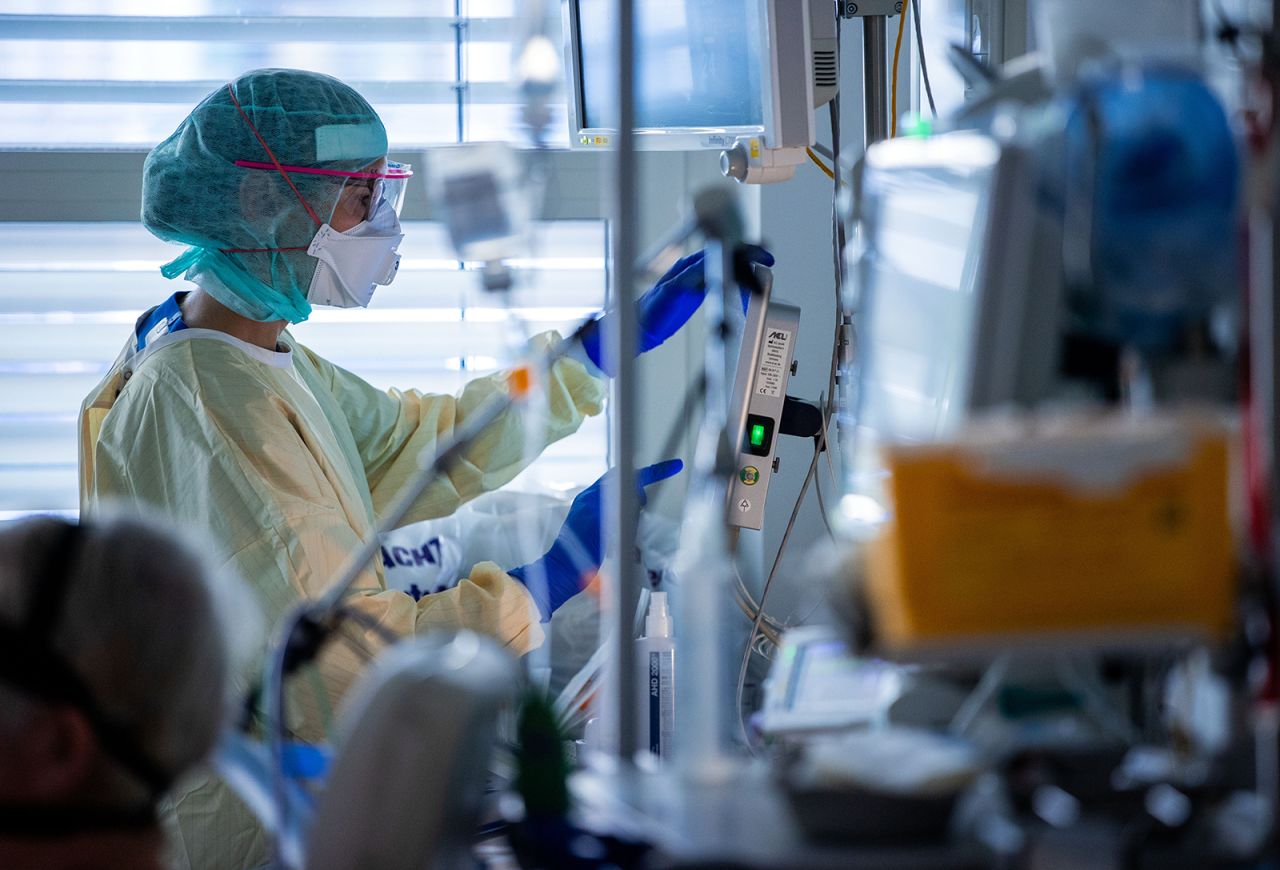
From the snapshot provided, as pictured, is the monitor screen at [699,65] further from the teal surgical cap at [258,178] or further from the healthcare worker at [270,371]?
the teal surgical cap at [258,178]

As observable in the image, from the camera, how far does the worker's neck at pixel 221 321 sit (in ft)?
7.73

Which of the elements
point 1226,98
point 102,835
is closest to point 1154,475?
point 1226,98

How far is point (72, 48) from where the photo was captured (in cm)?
304

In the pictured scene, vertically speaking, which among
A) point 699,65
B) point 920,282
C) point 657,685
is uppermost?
point 699,65

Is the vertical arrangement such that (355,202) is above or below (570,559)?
above

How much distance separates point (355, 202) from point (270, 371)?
337 mm

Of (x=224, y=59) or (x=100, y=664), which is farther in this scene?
(x=224, y=59)

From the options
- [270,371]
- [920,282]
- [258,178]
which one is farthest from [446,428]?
[920,282]

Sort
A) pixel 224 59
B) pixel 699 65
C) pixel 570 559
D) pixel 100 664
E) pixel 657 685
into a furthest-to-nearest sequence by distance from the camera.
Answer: pixel 224 59
pixel 570 559
pixel 699 65
pixel 657 685
pixel 100 664

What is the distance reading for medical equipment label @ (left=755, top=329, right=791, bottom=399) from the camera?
1.83m

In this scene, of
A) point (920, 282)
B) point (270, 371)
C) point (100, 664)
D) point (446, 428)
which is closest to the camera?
point (100, 664)

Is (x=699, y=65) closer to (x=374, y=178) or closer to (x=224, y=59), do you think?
(x=374, y=178)

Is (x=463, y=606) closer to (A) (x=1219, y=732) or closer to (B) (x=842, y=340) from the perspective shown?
(B) (x=842, y=340)

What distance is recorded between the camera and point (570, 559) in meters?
2.20
